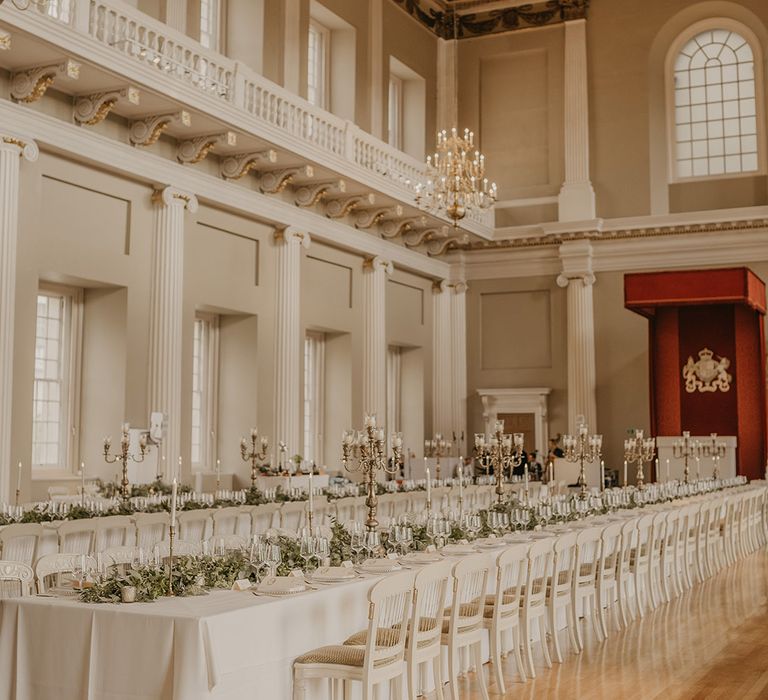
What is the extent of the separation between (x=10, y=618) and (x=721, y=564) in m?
10.4

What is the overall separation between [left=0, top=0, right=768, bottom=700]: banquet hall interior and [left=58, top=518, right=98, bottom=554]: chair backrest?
3 centimetres

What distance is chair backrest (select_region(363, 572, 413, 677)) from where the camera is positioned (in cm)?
530

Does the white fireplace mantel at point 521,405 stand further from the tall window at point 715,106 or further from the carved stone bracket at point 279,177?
the carved stone bracket at point 279,177

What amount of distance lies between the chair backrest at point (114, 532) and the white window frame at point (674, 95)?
16.3 meters

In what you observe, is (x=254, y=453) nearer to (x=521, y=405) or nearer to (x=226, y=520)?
(x=226, y=520)

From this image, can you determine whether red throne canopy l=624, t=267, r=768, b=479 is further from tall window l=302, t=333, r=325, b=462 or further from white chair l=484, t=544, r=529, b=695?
white chair l=484, t=544, r=529, b=695

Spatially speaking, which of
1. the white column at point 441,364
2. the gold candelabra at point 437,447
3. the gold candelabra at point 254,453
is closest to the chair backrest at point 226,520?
the gold candelabra at point 254,453

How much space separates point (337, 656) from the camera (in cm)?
559

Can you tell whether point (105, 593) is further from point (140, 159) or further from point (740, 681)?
point (140, 159)

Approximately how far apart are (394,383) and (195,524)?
12.2 meters

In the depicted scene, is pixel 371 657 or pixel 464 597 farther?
pixel 464 597

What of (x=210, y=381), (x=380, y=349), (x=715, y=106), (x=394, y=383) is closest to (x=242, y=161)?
(x=210, y=381)

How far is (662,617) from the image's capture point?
9.65m

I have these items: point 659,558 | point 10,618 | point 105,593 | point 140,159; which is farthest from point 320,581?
point 140,159
